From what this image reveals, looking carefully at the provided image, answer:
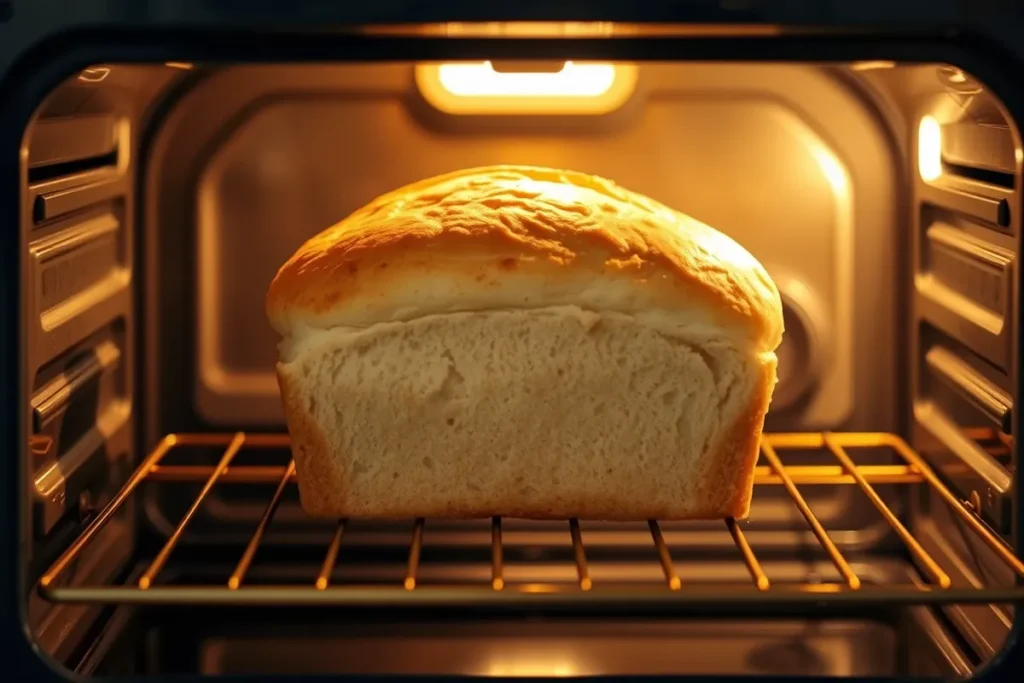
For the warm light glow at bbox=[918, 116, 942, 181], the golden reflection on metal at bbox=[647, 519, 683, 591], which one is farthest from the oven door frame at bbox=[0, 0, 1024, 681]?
the warm light glow at bbox=[918, 116, 942, 181]

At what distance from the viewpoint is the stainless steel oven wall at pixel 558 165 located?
1264 millimetres

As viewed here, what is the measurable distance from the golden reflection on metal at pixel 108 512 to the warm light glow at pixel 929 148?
786mm

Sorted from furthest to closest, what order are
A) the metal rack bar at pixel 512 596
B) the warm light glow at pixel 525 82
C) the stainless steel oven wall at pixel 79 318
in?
the warm light glow at pixel 525 82 → the stainless steel oven wall at pixel 79 318 → the metal rack bar at pixel 512 596

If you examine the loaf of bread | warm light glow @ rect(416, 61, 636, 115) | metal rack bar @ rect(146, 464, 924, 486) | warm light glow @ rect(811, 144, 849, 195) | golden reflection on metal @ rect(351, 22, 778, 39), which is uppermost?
golden reflection on metal @ rect(351, 22, 778, 39)

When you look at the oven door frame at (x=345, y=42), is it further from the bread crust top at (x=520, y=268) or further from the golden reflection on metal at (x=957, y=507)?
the bread crust top at (x=520, y=268)

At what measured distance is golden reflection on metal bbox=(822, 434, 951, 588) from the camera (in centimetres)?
92

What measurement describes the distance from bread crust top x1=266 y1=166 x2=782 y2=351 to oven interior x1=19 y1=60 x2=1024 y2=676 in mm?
189

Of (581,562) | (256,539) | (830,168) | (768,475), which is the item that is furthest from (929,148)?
(256,539)

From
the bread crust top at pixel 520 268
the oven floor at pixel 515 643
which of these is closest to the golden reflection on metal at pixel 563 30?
the bread crust top at pixel 520 268

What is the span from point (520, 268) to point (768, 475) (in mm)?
395

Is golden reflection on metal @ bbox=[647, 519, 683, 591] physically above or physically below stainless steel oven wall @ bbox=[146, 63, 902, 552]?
below

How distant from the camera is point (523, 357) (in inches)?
41.3

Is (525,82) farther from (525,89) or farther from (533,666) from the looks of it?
(533,666)

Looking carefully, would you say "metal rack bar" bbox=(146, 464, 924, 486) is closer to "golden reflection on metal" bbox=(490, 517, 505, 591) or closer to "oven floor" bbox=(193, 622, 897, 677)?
"oven floor" bbox=(193, 622, 897, 677)
